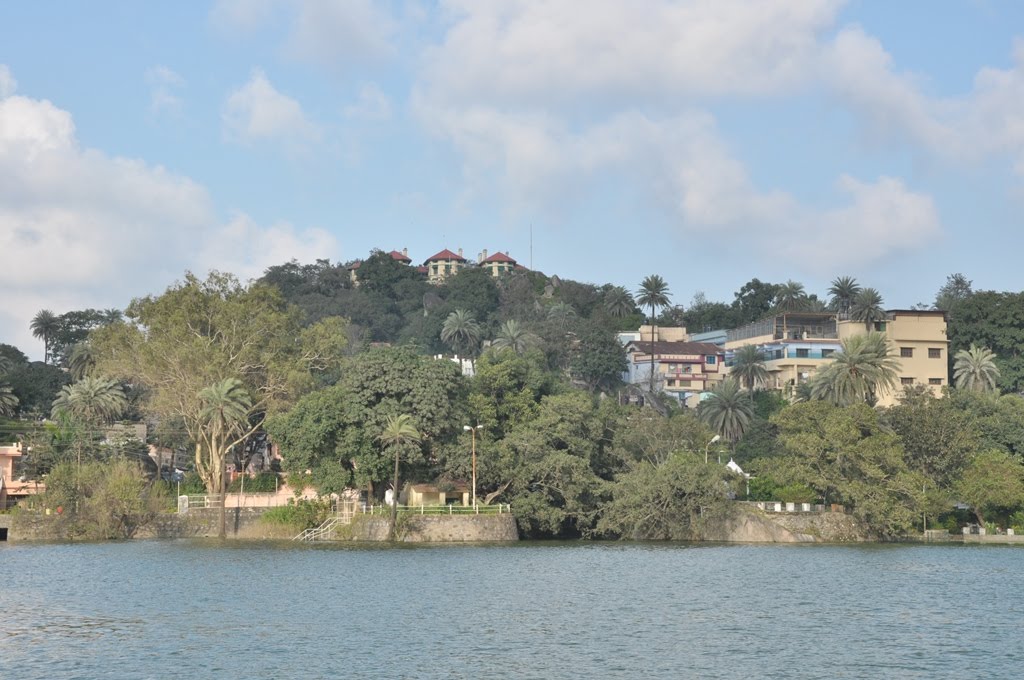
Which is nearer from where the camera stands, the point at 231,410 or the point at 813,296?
the point at 231,410

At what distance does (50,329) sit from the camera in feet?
552

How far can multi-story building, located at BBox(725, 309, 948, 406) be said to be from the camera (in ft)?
443

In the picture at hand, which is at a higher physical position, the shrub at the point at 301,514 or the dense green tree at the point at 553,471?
the dense green tree at the point at 553,471

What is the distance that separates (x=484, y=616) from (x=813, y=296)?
152903 millimetres

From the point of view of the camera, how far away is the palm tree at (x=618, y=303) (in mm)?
195125

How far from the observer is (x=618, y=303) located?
642ft

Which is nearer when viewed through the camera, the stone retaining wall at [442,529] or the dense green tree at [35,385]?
the stone retaining wall at [442,529]

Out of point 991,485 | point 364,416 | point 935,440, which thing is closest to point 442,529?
point 364,416

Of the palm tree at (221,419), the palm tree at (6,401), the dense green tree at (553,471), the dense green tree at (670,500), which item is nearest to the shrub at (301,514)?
the palm tree at (221,419)

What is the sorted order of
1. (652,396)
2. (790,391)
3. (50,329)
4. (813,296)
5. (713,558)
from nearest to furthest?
(713,558) < (790,391) < (652,396) < (50,329) < (813,296)

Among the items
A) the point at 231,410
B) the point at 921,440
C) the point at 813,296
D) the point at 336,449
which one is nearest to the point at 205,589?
the point at 336,449

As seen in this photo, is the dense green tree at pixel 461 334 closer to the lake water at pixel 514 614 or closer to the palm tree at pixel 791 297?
the palm tree at pixel 791 297

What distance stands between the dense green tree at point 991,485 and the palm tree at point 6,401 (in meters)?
83.2

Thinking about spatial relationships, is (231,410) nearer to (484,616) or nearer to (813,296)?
(484,616)
